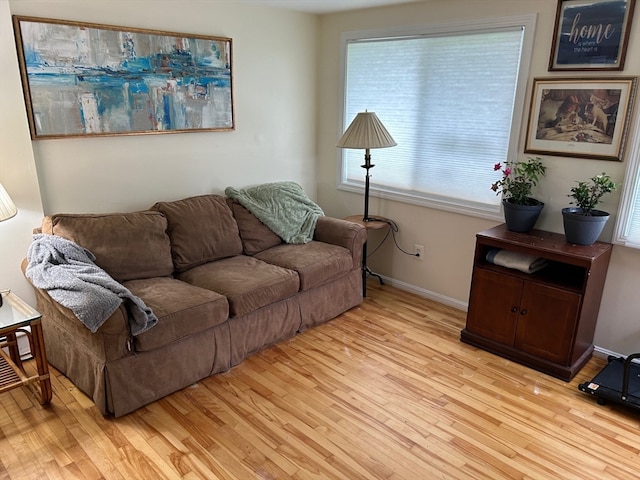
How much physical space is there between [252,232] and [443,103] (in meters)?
1.69

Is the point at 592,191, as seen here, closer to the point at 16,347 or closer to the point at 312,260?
the point at 312,260

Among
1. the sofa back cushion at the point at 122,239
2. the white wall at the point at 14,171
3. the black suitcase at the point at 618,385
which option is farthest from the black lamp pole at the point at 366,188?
the white wall at the point at 14,171

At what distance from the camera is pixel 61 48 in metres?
2.75

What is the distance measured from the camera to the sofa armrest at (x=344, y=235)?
3.52 m

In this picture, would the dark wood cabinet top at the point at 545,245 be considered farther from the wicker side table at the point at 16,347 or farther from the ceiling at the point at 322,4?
the wicker side table at the point at 16,347

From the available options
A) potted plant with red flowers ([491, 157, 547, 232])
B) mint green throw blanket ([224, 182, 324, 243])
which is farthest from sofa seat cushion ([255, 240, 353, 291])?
potted plant with red flowers ([491, 157, 547, 232])

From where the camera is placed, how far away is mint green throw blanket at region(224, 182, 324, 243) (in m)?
3.57

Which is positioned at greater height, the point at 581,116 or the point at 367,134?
the point at 581,116

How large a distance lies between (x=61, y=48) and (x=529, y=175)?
292 centimetres

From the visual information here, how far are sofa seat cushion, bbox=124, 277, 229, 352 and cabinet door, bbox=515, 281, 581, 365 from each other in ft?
5.81

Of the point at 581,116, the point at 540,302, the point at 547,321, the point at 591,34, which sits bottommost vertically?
the point at 547,321

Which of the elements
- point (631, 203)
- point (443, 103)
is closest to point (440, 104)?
point (443, 103)

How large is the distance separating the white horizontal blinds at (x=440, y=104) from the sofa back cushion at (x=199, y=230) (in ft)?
4.56

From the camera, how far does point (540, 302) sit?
2797mm
